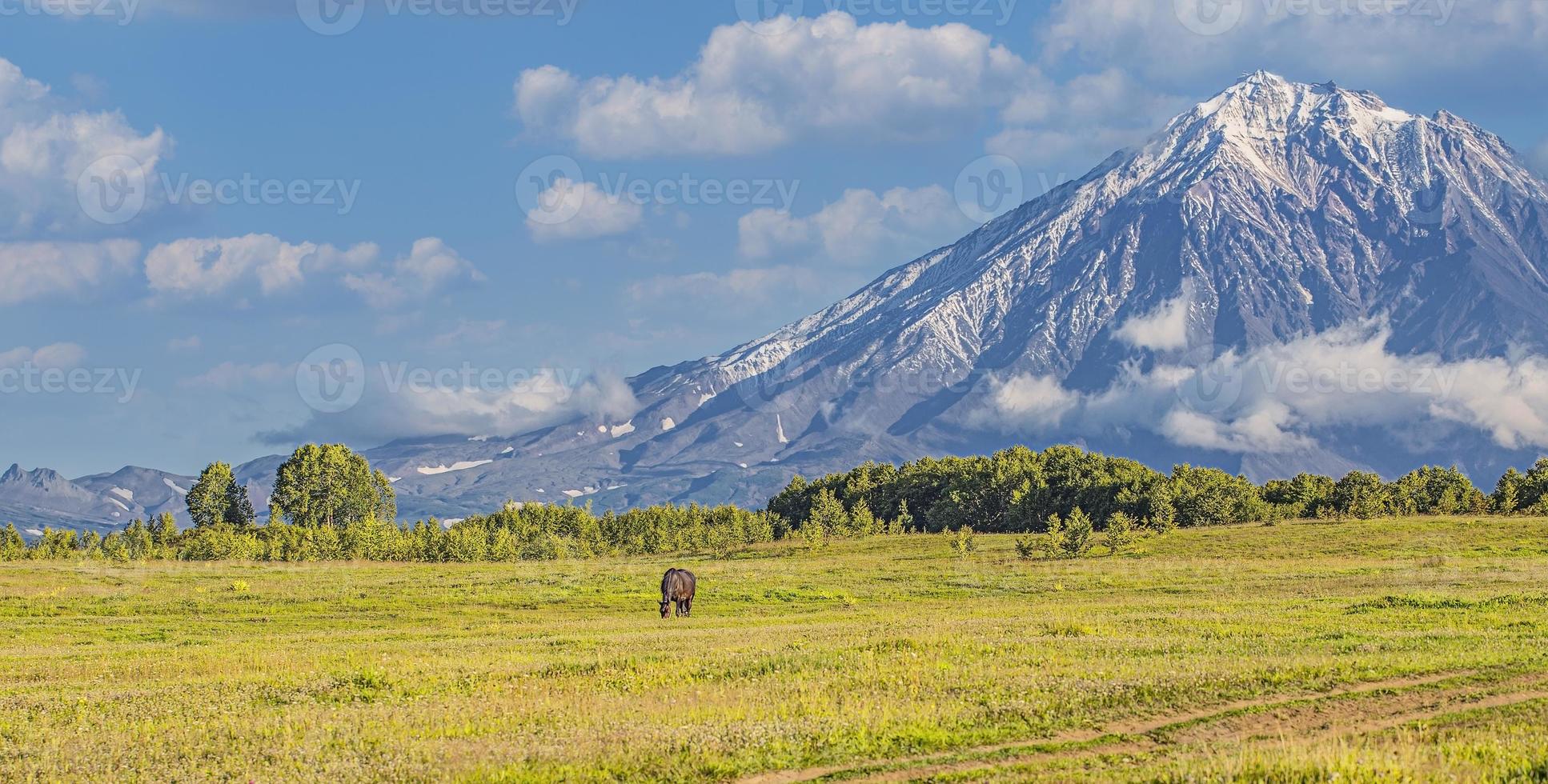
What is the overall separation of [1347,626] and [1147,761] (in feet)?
65.4

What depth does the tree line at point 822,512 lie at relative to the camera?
4466 inches

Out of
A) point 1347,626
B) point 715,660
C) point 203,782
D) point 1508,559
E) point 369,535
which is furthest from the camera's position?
point 369,535

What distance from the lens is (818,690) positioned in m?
23.9

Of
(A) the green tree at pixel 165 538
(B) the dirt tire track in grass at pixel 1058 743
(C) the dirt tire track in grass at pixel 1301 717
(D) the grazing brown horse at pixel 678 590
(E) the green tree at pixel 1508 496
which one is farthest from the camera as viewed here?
(A) the green tree at pixel 165 538

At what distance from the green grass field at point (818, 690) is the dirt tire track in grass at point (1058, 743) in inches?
A: 2.7

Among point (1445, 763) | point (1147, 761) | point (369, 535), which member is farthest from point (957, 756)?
point (369, 535)

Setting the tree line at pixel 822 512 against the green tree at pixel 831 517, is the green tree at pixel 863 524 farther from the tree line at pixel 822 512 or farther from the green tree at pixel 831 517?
the green tree at pixel 831 517

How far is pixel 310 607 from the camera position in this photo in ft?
184

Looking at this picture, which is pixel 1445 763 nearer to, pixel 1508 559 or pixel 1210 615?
pixel 1210 615

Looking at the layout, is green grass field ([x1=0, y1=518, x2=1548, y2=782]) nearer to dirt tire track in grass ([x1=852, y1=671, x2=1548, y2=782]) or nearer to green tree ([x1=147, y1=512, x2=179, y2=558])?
dirt tire track in grass ([x1=852, y1=671, x2=1548, y2=782])

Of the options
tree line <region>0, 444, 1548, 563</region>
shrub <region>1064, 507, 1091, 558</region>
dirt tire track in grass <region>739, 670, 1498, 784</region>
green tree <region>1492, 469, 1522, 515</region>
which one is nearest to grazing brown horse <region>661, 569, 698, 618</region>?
dirt tire track in grass <region>739, 670, 1498, 784</region>

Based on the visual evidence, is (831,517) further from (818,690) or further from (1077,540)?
(818,690)

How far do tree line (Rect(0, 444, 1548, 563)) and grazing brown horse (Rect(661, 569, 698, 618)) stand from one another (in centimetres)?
3637

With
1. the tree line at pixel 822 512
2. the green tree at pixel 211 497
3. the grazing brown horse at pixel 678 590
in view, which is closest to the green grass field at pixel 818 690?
Answer: the grazing brown horse at pixel 678 590
